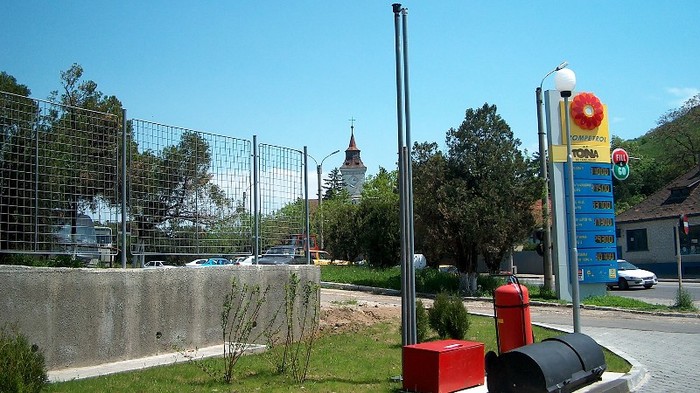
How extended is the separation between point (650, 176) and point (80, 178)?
85179 millimetres

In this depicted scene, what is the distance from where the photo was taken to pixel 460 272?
28.2 meters

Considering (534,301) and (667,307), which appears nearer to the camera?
(667,307)

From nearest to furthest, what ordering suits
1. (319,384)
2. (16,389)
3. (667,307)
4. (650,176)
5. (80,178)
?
1. (16,389)
2. (319,384)
3. (80,178)
4. (667,307)
5. (650,176)

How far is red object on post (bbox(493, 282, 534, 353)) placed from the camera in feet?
31.3

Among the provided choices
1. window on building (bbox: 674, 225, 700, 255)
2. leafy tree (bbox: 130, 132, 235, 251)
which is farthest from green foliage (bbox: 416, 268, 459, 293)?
window on building (bbox: 674, 225, 700, 255)

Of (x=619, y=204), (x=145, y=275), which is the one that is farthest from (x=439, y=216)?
(x=619, y=204)

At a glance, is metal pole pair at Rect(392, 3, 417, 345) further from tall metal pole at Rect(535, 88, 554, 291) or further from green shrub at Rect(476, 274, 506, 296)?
green shrub at Rect(476, 274, 506, 296)

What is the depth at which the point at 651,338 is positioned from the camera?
15.6 metres

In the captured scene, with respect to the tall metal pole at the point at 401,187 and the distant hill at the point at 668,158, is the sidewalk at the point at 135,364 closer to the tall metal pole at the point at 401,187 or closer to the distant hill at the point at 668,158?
the tall metal pole at the point at 401,187

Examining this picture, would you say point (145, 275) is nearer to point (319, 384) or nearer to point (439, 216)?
point (319, 384)

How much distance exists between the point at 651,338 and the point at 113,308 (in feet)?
40.1

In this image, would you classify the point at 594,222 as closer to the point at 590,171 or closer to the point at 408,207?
the point at 590,171

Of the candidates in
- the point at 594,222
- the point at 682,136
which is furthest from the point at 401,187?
the point at 682,136

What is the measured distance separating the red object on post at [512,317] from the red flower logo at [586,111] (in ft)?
55.1
